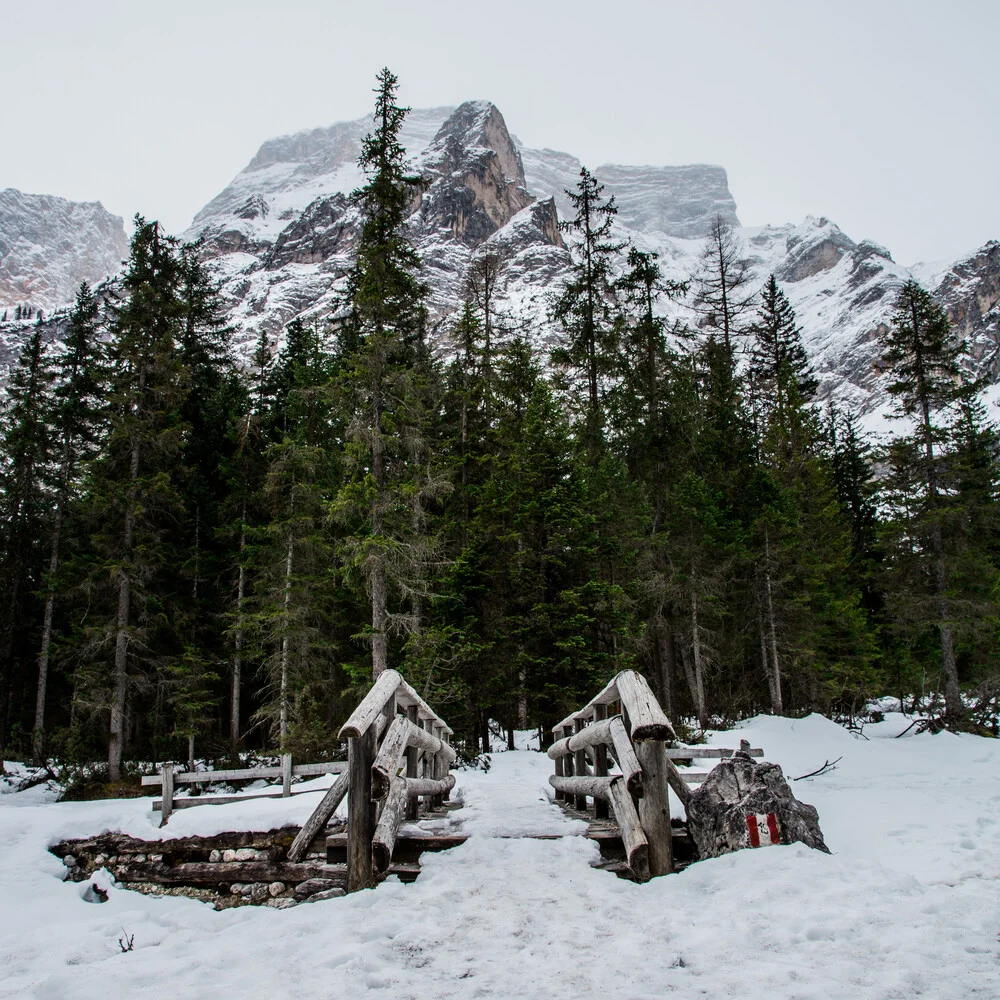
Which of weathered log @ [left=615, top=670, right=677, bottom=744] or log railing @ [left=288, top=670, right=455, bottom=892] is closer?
log railing @ [left=288, top=670, right=455, bottom=892]

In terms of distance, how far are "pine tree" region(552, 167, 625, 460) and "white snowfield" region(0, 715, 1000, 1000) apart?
1931cm

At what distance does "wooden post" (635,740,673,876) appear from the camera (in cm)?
482

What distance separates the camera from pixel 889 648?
101ft

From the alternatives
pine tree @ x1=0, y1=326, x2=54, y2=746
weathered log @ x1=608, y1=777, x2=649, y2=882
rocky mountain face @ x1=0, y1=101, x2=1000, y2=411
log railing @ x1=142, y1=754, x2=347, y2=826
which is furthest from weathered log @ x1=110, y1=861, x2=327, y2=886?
rocky mountain face @ x1=0, y1=101, x2=1000, y2=411

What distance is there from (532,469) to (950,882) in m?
15.8

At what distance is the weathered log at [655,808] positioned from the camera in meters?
4.82

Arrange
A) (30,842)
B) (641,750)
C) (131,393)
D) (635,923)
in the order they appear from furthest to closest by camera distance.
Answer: (131,393) → (30,842) → (641,750) → (635,923)

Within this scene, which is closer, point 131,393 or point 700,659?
point 131,393

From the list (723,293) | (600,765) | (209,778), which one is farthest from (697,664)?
(723,293)

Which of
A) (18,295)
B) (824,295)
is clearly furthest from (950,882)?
(18,295)

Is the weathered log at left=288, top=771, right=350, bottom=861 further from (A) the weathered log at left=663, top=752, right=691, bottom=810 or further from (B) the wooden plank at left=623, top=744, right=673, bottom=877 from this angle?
(A) the weathered log at left=663, top=752, right=691, bottom=810

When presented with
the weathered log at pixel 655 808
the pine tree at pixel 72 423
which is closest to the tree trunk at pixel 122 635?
the pine tree at pixel 72 423

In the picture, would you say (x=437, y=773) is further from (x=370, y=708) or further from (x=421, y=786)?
(x=370, y=708)

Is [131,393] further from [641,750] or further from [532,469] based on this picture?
[641,750]
